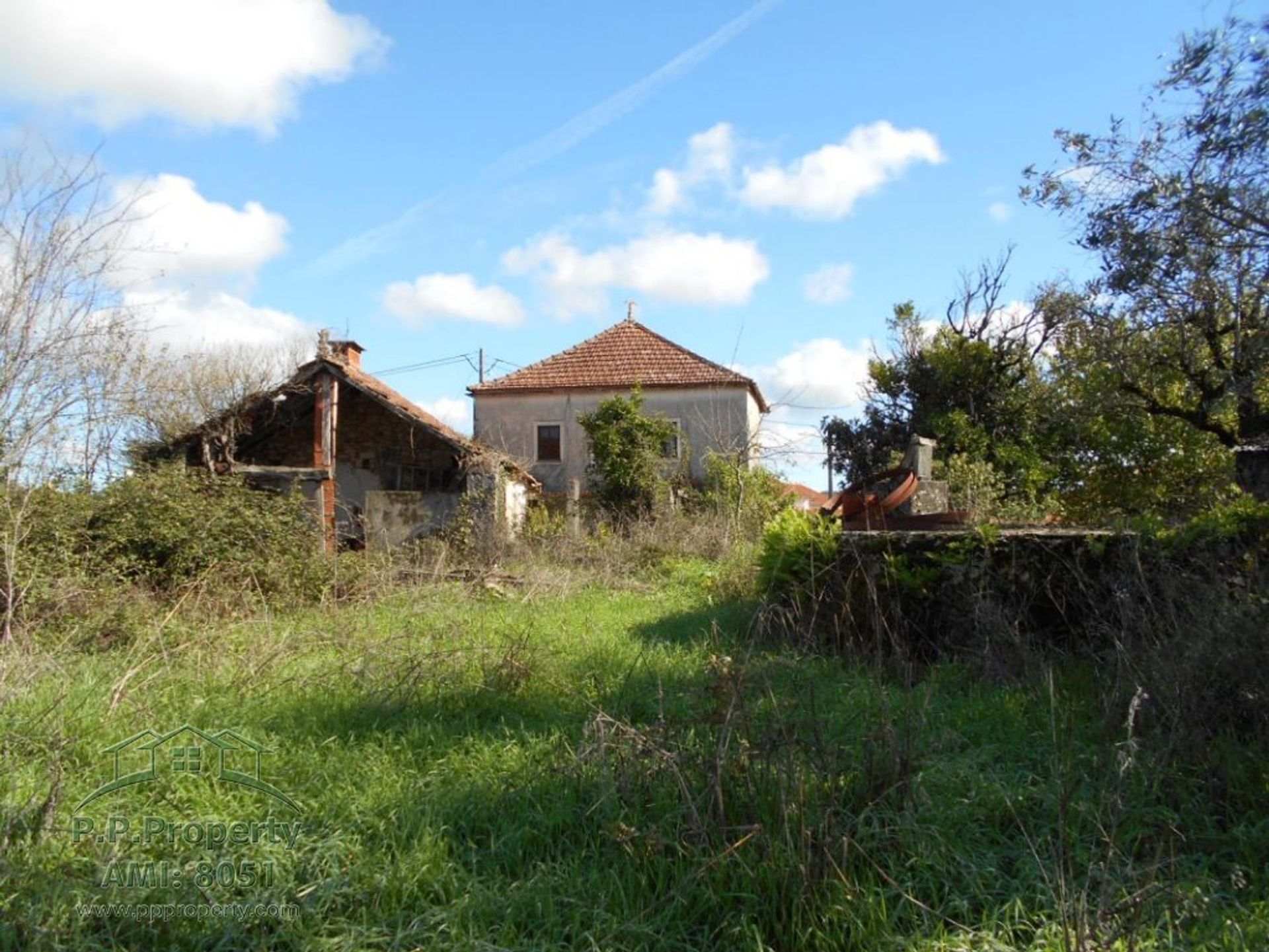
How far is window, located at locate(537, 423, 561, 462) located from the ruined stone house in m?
4.56

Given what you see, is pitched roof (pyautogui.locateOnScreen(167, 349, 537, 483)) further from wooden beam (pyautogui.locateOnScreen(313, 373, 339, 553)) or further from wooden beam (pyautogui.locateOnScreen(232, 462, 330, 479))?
wooden beam (pyautogui.locateOnScreen(232, 462, 330, 479))

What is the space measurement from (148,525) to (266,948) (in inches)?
339

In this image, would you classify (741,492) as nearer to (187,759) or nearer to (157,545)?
(157,545)

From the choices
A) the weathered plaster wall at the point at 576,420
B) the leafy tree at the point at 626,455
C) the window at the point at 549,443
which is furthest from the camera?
the window at the point at 549,443

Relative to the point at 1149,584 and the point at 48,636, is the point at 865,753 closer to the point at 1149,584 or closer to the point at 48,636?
the point at 1149,584

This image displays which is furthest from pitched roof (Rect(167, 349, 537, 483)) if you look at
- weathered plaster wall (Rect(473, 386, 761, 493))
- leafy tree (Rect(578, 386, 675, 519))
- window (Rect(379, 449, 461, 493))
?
weathered plaster wall (Rect(473, 386, 761, 493))

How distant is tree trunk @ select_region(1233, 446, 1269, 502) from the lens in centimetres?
755

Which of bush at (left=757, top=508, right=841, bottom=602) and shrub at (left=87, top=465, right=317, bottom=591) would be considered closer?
bush at (left=757, top=508, right=841, bottom=602)

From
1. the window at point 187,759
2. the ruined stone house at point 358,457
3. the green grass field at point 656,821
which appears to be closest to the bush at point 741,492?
the ruined stone house at point 358,457

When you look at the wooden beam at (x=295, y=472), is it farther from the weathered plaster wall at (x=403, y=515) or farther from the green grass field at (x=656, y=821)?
the green grass field at (x=656, y=821)

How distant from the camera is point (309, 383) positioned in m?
16.7

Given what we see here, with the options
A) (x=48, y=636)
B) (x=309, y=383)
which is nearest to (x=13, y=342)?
(x=48, y=636)

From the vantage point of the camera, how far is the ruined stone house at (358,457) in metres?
16.0

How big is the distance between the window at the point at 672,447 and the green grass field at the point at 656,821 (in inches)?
716
